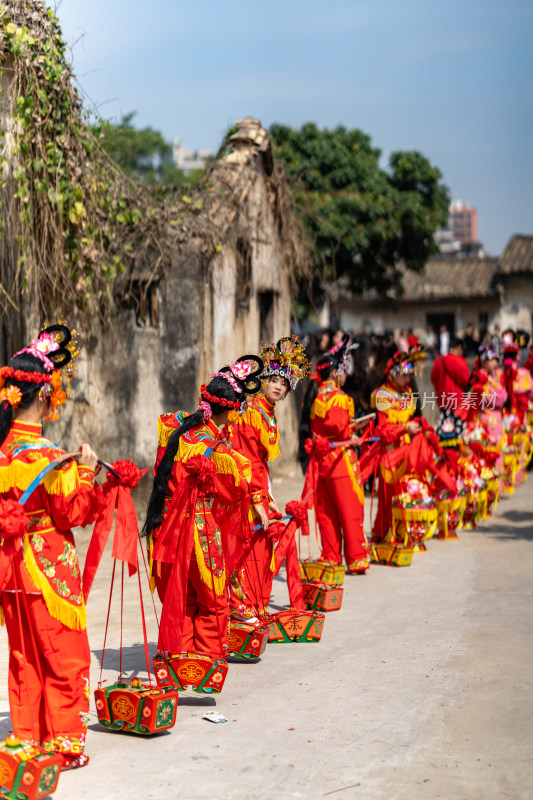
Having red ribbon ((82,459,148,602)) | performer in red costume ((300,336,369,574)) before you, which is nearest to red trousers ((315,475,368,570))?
performer in red costume ((300,336,369,574))

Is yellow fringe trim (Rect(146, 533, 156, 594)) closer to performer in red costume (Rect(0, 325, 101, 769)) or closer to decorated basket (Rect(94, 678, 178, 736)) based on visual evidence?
decorated basket (Rect(94, 678, 178, 736))

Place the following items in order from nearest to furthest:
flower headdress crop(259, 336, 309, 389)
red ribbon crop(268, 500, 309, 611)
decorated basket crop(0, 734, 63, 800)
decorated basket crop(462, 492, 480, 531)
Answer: decorated basket crop(0, 734, 63, 800), red ribbon crop(268, 500, 309, 611), flower headdress crop(259, 336, 309, 389), decorated basket crop(462, 492, 480, 531)

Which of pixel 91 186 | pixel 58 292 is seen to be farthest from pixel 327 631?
pixel 91 186

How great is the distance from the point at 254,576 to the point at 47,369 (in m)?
2.68

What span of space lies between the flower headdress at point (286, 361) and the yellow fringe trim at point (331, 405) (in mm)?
967

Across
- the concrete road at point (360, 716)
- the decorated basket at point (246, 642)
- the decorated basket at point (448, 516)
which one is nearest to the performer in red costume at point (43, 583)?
the concrete road at point (360, 716)

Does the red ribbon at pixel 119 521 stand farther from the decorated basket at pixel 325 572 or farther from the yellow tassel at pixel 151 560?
the decorated basket at pixel 325 572

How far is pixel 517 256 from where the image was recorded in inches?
1462

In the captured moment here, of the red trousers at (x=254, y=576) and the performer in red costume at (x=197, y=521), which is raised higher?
the performer in red costume at (x=197, y=521)

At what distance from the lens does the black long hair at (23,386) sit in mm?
4172

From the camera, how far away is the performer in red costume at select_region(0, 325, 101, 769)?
4098 mm

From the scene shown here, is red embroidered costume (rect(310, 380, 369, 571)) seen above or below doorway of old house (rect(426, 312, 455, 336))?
below

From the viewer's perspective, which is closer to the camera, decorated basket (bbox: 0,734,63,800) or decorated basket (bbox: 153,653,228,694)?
decorated basket (bbox: 0,734,63,800)

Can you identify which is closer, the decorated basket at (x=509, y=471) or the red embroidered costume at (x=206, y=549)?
the red embroidered costume at (x=206, y=549)
